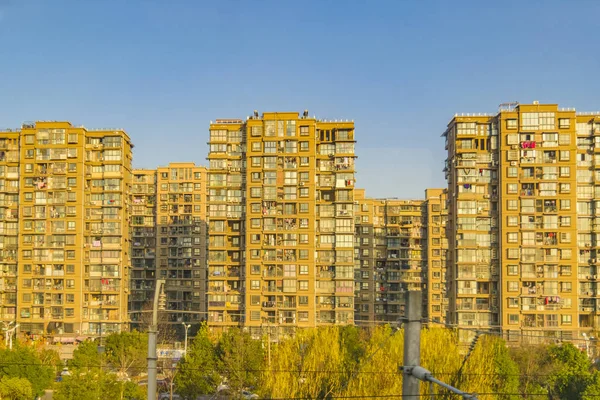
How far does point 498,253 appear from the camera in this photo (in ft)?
190

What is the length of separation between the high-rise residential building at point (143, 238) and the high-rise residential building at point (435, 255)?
36153 mm

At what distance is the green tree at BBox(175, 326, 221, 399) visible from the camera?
39.5m

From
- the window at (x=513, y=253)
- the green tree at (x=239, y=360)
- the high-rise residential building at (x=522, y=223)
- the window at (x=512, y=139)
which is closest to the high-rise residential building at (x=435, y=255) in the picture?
the high-rise residential building at (x=522, y=223)

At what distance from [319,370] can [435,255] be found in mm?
53050

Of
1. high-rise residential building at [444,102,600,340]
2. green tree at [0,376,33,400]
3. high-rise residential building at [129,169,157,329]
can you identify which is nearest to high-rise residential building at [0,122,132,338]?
high-rise residential building at [129,169,157,329]

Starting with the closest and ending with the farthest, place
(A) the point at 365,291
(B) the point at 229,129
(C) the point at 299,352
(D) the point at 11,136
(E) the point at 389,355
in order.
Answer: (E) the point at 389,355 < (C) the point at 299,352 < (B) the point at 229,129 < (D) the point at 11,136 < (A) the point at 365,291

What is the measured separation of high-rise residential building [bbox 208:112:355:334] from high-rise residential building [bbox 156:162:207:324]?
24.1 metres

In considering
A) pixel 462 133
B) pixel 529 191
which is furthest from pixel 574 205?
pixel 462 133

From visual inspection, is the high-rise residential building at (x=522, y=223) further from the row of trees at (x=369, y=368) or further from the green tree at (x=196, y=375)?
the green tree at (x=196, y=375)

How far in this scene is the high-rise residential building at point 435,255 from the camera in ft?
265

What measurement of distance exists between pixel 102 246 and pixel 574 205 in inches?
1791

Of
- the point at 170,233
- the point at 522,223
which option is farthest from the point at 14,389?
the point at 170,233

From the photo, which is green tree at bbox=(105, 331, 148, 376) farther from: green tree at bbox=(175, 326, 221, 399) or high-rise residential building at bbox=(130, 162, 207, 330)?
high-rise residential building at bbox=(130, 162, 207, 330)

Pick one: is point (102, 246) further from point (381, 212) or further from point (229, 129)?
point (381, 212)
